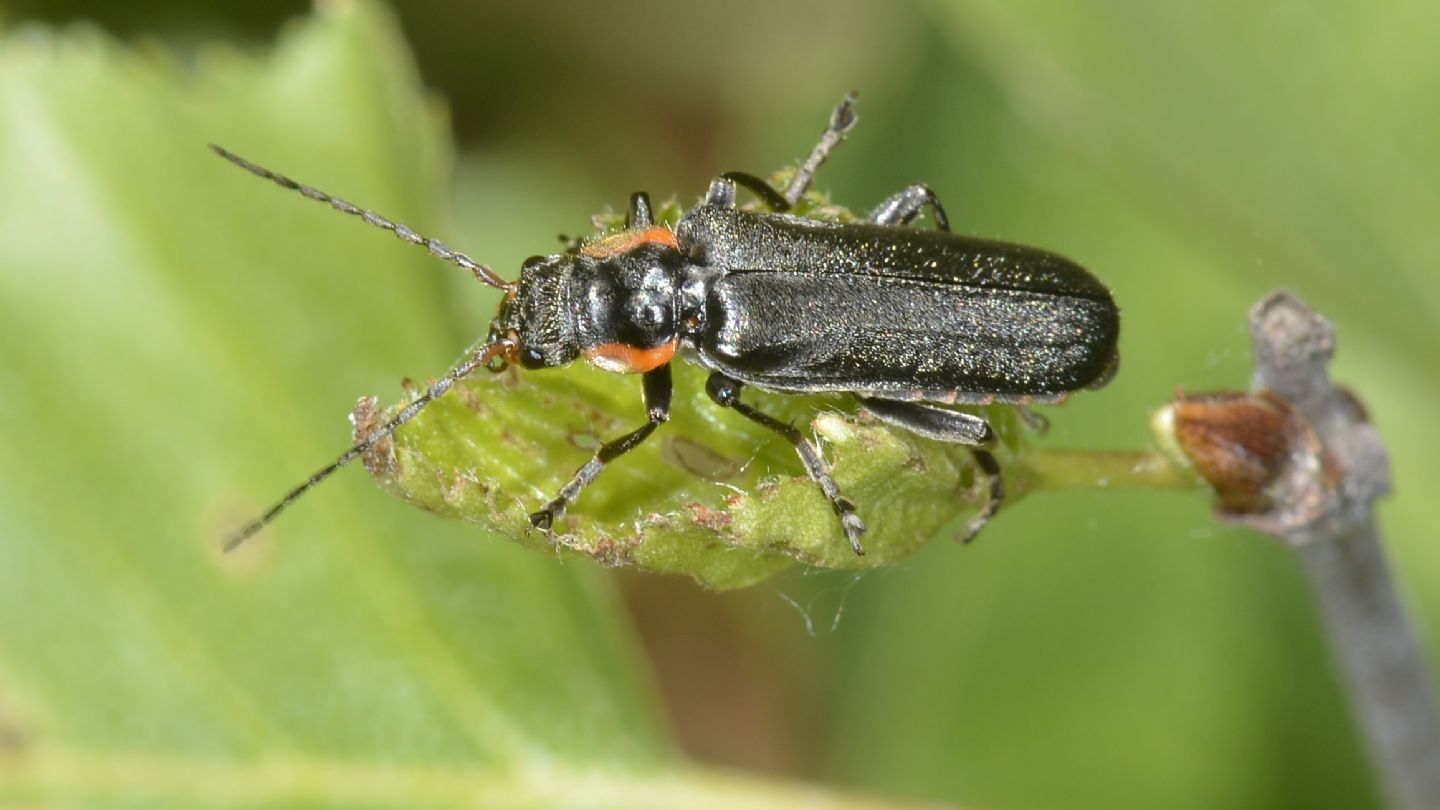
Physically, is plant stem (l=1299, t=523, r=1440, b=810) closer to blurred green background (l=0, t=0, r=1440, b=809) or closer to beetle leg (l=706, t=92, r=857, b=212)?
blurred green background (l=0, t=0, r=1440, b=809)

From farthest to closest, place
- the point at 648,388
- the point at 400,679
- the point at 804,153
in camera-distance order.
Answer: the point at 804,153 < the point at 400,679 < the point at 648,388

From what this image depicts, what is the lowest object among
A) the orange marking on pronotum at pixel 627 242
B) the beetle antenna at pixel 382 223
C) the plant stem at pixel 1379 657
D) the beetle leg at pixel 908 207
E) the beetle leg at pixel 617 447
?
the beetle leg at pixel 617 447

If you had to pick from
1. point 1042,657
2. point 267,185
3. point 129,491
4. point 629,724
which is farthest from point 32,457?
point 1042,657

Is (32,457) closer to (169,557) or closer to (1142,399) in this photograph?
(169,557)

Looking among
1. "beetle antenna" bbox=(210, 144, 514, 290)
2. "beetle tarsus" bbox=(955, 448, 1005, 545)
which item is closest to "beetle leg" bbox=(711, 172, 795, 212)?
"beetle antenna" bbox=(210, 144, 514, 290)

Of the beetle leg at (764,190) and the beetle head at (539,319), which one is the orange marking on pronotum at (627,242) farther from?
the beetle leg at (764,190)

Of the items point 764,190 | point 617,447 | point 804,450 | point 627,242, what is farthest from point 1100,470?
point 627,242

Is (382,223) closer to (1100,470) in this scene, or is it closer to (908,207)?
(908,207)

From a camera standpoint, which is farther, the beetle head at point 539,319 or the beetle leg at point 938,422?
the beetle head at point 539,319

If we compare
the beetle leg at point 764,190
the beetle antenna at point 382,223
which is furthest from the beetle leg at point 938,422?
the beetle antenna at point 382,223
